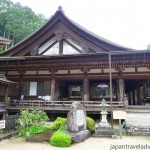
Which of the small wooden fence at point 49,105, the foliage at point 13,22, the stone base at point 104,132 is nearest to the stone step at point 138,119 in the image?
the small wooden fence at point 49,105

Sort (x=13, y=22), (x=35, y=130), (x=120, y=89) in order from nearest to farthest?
(x=35, y=130) → (x=120, y=89) → (x=13, y=22)

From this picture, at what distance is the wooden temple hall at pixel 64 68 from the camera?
16.2m

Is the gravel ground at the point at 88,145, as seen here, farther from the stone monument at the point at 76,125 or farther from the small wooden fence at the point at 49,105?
the small wooden fence at the point at 49,105

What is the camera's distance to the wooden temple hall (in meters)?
16.2

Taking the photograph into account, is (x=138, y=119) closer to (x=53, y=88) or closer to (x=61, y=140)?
(x=61, y=140)

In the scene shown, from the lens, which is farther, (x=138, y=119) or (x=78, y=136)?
(x=138, y=119)

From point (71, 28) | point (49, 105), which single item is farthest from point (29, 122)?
point (71, 28)

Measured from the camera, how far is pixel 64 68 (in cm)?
1783

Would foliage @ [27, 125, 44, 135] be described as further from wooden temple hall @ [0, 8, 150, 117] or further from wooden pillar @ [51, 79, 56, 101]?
wooden pillar @ [51, 79, 56, 101]

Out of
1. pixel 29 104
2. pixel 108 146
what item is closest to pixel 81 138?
pixel 108 146

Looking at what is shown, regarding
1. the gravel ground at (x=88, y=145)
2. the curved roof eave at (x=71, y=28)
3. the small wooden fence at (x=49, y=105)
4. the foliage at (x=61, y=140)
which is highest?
the curved roof eave at (x=71, y=28)

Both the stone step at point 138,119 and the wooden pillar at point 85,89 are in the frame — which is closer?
Result: the stone step at point 138,119

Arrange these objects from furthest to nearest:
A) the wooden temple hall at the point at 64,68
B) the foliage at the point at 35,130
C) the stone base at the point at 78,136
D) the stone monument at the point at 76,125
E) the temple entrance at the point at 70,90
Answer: the temple entrance at the point at 70,90
the wooden temple hall at the point at 64,68
the foliage at the point at 35,130
the stone monument at the point at 76,125
the stone base at the point at 78,136

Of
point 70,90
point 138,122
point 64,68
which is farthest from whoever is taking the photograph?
point 70,90
